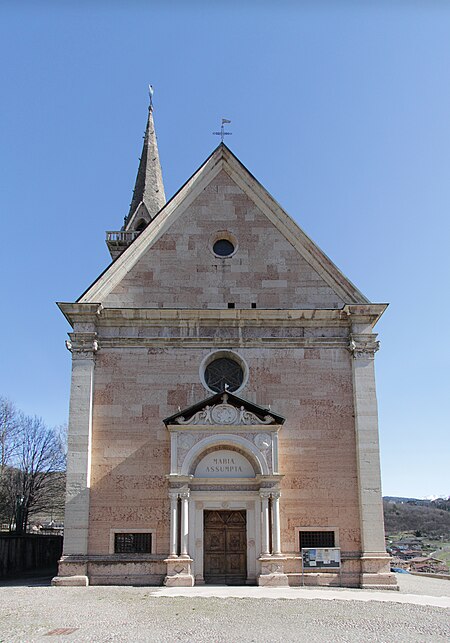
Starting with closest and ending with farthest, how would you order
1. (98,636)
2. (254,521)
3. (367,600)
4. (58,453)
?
(98,636) → (367,600) → (254,521) → (58,453)

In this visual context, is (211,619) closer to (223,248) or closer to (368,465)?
(368,465)

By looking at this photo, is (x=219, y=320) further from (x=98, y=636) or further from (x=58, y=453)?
(x=58, y=453)

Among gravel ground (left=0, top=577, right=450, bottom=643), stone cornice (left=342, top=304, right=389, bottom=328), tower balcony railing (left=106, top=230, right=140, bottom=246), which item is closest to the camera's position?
gravel ground (left=0, top=577, right=450, bottom=643)

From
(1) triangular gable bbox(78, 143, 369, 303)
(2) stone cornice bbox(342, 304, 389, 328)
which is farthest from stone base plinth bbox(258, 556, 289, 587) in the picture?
(1) triangular gable bbox(78, 143, 369, 303)

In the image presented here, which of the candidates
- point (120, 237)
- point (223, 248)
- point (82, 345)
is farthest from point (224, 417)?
point (120, 237)

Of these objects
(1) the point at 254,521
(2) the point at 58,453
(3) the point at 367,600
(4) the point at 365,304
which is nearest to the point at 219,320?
(4) the point at 365,304

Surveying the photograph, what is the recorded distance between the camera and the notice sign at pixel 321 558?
19.8 meters

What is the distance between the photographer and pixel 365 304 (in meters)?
22.4

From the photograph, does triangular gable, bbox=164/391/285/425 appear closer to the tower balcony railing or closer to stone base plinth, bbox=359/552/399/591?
stone base plinth, bbox=359/552/399/591

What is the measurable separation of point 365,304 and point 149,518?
10.3 metres

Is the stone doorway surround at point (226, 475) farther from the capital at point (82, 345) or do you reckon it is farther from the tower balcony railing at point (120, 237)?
the tower balcony railing at point (120, 237)

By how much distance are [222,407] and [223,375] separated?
1.83 m

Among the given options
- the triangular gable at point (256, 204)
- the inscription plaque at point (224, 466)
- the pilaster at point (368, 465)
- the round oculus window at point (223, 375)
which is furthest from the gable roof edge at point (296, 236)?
the inscription plaque at point (224, 466)

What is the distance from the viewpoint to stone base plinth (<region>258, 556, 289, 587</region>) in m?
19.2
